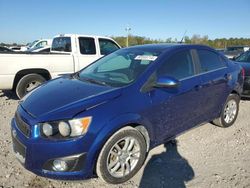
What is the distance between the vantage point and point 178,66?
13.8ft

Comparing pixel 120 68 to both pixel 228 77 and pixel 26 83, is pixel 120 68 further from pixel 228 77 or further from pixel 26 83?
pixel 26 83

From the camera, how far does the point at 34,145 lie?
3039mm

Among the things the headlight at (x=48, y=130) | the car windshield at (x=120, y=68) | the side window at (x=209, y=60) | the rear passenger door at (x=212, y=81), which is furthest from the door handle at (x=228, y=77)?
the headlight at (x=48, y=130)

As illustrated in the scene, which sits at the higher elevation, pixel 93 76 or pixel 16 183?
pixel 93 76

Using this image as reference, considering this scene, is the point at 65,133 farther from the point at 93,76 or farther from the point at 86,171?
the point at 93,76

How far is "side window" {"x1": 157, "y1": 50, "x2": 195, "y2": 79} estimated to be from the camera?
13.1ft

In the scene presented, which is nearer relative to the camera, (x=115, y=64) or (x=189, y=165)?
(x=189, y=165)

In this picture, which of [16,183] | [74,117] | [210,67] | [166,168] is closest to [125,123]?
[74,117]

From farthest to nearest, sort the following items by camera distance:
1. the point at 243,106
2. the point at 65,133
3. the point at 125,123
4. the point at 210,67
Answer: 1. the point at 243,106
2. the point at 210,67
3. the point at 125,123
4. the point at 65,133

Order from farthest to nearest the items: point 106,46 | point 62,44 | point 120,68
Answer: point 106,46, point 62,44, point 120,68

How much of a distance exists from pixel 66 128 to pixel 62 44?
20.8 ft

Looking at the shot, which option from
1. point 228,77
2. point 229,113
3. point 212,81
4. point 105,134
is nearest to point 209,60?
point 212,81

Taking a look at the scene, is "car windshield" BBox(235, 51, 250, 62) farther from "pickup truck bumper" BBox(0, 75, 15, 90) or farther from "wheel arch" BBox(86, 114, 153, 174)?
"pickup truck bumper" BBox(0, 75, 15, 90)

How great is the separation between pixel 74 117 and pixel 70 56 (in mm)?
5234
